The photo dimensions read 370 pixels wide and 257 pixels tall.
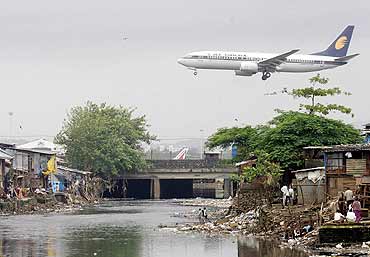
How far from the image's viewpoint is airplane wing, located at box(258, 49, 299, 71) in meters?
70.4

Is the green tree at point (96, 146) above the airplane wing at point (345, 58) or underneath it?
underneath

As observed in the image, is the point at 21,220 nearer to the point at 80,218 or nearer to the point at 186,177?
the point at 80,218

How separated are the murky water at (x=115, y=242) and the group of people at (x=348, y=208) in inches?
94.7

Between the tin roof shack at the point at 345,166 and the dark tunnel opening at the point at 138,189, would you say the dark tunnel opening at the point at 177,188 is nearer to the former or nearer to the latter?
the dark tunnel opening at the point at 138,189

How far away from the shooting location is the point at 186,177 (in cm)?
9638

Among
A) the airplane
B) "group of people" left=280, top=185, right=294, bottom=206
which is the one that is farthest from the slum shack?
"group of people" left=280, top=185, right=294, bottom=206

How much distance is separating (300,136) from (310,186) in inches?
258

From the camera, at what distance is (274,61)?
2810 inches

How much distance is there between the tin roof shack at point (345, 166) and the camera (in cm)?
3528

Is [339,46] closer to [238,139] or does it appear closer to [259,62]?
[259,62]

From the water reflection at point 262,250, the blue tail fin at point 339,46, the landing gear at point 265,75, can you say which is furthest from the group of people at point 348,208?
the blue tail fin at point 339,46

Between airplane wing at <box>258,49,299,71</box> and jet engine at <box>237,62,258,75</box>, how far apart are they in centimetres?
71

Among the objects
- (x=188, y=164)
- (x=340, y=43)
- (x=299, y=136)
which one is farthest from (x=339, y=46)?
(x=299, y=136)

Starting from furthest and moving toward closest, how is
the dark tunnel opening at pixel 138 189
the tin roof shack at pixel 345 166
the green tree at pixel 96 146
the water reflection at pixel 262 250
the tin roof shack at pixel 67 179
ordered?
the dark tunnel opening at pixel 138 189 < the green tree at pixel 96 146 < the tin roof shack at pixel 67 179 < the tin roof shack at pixel 345 166 < the water reflection at pixel 262 250
